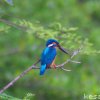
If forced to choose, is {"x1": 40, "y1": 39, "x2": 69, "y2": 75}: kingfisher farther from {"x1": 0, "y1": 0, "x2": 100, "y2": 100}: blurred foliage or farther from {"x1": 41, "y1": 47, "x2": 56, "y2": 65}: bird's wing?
{"x1": 0, "y1": 0, "x2": 100, "y2": 100}: blurred foliage

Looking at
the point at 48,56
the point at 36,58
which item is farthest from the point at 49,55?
the point at 36,58

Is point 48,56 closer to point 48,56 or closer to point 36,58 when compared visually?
point 48,56

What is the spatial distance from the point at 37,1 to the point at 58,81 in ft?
4.75

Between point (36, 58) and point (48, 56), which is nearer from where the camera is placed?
point (48, 56)

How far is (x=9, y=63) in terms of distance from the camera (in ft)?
33.0

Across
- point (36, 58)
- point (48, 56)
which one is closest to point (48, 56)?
point (48, 56)

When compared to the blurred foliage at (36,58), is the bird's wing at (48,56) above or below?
below

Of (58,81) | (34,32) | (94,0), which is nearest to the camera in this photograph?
(34,32)

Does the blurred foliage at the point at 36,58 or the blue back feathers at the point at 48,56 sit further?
the blurred foliage at the point at 36,58

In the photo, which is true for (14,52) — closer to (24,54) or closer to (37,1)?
(24,54)

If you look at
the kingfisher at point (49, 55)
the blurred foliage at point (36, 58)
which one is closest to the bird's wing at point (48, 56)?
the kingfisher at point (49, 55)

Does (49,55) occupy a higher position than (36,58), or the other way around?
(36,58)

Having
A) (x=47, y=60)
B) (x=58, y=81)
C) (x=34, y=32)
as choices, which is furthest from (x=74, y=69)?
(x=47, y=60)

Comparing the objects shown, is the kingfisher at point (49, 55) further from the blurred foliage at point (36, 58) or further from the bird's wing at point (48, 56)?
the blurred foliage at point (36, 58)
